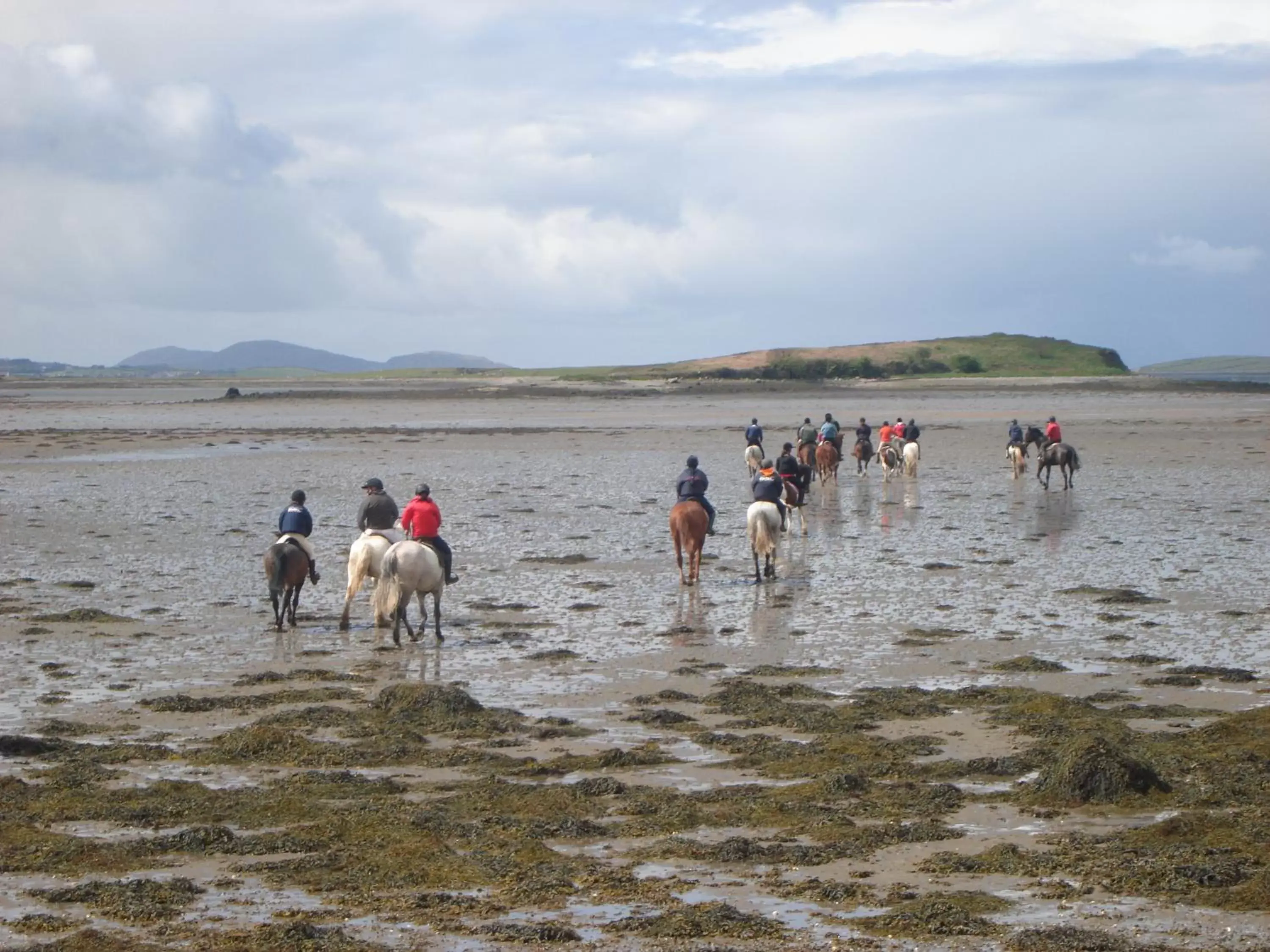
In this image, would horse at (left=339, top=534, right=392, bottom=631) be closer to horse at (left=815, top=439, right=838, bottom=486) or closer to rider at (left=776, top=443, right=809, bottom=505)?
rider at (left=776, top=443, right=809, bottom=505)

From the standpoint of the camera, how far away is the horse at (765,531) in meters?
22.6

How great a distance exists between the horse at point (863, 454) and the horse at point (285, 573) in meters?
25.0

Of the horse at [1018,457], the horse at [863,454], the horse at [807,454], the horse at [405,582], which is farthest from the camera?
the horse at [863,454]

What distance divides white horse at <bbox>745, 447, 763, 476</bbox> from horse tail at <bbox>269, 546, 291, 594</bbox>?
19.1 meters

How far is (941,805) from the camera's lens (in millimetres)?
10539

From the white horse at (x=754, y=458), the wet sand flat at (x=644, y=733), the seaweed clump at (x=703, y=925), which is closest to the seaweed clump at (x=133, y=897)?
the wet sand flat at (x=644, y=733)

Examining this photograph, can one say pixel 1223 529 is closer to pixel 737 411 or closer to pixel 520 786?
pixel 520 786

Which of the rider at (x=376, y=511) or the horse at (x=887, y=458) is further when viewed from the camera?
the horse at (x=887, y=458)

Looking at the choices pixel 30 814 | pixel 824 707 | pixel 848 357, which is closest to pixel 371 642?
pixel 824 707

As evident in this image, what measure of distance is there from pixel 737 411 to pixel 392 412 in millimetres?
21149

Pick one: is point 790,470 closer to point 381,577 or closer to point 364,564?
point 364,564

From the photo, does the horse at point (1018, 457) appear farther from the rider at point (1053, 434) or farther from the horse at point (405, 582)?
the horse at point (405, 582)

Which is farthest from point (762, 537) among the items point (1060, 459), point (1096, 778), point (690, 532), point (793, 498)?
Result: point (1060, 459)

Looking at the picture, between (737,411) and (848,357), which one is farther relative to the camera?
(848,357)
